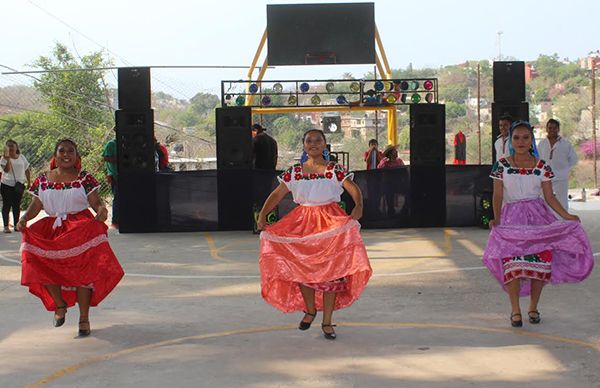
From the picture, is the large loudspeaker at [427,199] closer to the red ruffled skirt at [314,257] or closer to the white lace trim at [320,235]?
the red ruffled skirt at [314,257]

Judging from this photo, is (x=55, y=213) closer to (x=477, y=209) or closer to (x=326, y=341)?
(x=326, y=341)

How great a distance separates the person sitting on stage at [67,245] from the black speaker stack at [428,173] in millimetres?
8399

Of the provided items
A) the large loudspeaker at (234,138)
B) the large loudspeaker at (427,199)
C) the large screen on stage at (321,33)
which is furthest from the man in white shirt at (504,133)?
the large screen on stage at (321,33)

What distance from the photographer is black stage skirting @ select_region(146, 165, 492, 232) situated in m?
15.4

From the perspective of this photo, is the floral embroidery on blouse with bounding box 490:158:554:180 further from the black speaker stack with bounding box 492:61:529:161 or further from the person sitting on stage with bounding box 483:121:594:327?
the black speaker stack with bounding box 492:61:529:161

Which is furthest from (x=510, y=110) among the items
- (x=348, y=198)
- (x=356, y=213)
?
(x=356, y=213)

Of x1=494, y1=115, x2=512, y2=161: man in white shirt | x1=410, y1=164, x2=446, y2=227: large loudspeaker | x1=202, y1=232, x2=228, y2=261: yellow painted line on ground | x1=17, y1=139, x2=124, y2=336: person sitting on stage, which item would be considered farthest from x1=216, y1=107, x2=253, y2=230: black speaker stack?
x1=17, y1=139, x2=124, y2=336: person sitting on stage

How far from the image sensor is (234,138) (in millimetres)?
15633

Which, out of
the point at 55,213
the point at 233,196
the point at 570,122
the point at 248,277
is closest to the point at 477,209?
the point at 233,196

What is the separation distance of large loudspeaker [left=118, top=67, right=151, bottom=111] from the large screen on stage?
5.99 metres

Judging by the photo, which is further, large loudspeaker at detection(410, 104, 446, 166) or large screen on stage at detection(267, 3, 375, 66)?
large screen on stage at detection(267, 3, 375, 66)

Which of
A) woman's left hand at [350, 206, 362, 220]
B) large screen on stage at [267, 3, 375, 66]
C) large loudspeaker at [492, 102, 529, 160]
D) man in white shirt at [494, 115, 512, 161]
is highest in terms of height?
large screen on stage at [267, 3, 375, 66]

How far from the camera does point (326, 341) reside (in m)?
7.04

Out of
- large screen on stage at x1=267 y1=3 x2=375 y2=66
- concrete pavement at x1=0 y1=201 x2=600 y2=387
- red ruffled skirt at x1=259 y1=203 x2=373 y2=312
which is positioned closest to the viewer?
concrete pavement at x1=0 y1=201 x2=600 y2=387
